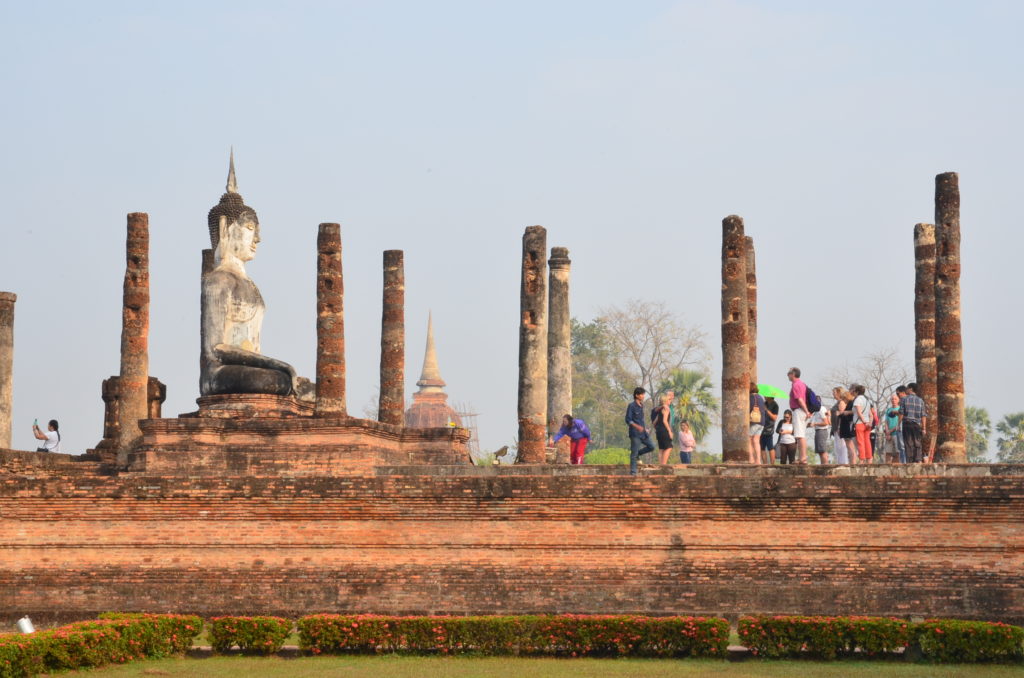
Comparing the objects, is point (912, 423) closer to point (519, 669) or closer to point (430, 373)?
point (519, 669)

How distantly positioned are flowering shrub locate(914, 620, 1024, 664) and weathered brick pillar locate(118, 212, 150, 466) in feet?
42.7

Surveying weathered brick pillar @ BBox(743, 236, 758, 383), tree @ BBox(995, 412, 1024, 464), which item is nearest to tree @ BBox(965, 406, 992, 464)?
tree @ BBox(995, 412, 1024, 464)

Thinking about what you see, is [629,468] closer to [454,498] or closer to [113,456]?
[454,498]

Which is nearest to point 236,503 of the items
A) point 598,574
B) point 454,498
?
point 454,498

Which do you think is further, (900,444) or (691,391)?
(691,391)

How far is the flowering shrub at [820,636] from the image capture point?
13.3 m

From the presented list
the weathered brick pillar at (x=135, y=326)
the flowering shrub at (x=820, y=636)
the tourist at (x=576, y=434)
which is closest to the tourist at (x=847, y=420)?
the tourist at (x=576, y=434)

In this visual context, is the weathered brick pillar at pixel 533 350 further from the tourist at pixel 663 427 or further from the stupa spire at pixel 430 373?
the stupa spire at pixel 430 373

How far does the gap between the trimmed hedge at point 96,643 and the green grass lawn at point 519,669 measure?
0.51 feet

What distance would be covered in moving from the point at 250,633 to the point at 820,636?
518 centimetres

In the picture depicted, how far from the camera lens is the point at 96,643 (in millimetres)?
13234

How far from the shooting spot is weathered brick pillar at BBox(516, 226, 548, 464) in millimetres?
23047

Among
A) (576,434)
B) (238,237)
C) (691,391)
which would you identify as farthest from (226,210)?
(691,391)

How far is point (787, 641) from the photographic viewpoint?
13.4m
